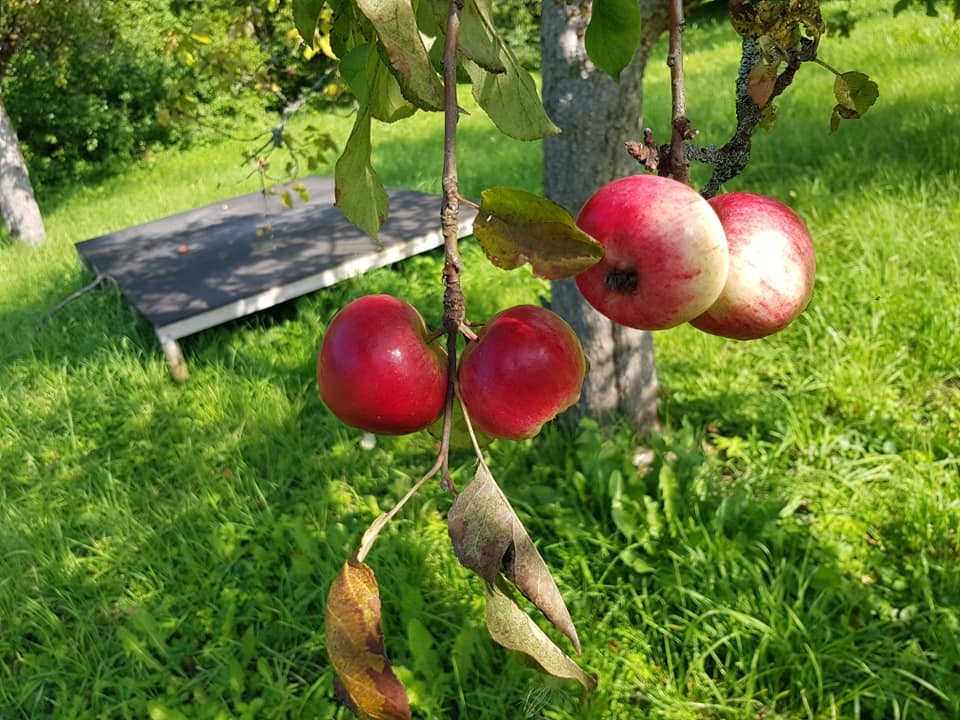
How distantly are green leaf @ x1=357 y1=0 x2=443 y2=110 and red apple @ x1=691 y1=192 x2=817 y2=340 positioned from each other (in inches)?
8.6

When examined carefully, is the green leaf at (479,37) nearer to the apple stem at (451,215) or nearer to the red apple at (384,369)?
the apple stem at (451,215)

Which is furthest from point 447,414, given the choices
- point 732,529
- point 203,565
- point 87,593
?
point 87,593

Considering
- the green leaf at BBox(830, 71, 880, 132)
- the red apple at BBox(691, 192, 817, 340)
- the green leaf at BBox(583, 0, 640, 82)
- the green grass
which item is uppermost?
the green leaf at BBox(583, 0, 640, 82)

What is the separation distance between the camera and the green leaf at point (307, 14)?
0.83 m

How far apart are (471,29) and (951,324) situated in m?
2.59

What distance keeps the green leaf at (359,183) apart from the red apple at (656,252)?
0.81 ft

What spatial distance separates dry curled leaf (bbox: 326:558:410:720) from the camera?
48 cm

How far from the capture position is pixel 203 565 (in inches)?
93.4

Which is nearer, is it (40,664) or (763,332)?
(763,332)

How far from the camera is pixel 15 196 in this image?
6.51 metres

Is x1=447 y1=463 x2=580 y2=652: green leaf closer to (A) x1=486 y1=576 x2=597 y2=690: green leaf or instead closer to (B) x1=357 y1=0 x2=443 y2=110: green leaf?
(A) x1=486 y1=576 x2=597 y2=690: green leaf

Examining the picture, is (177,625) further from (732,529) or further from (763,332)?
(763,332)

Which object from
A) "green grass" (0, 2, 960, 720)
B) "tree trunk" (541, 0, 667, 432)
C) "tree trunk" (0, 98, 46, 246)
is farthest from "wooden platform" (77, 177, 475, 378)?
"tree trunk" (541, 0, 667, 432)

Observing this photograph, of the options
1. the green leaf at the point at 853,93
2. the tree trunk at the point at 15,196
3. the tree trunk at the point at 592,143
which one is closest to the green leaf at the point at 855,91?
the green leaf at the point at 853,93
